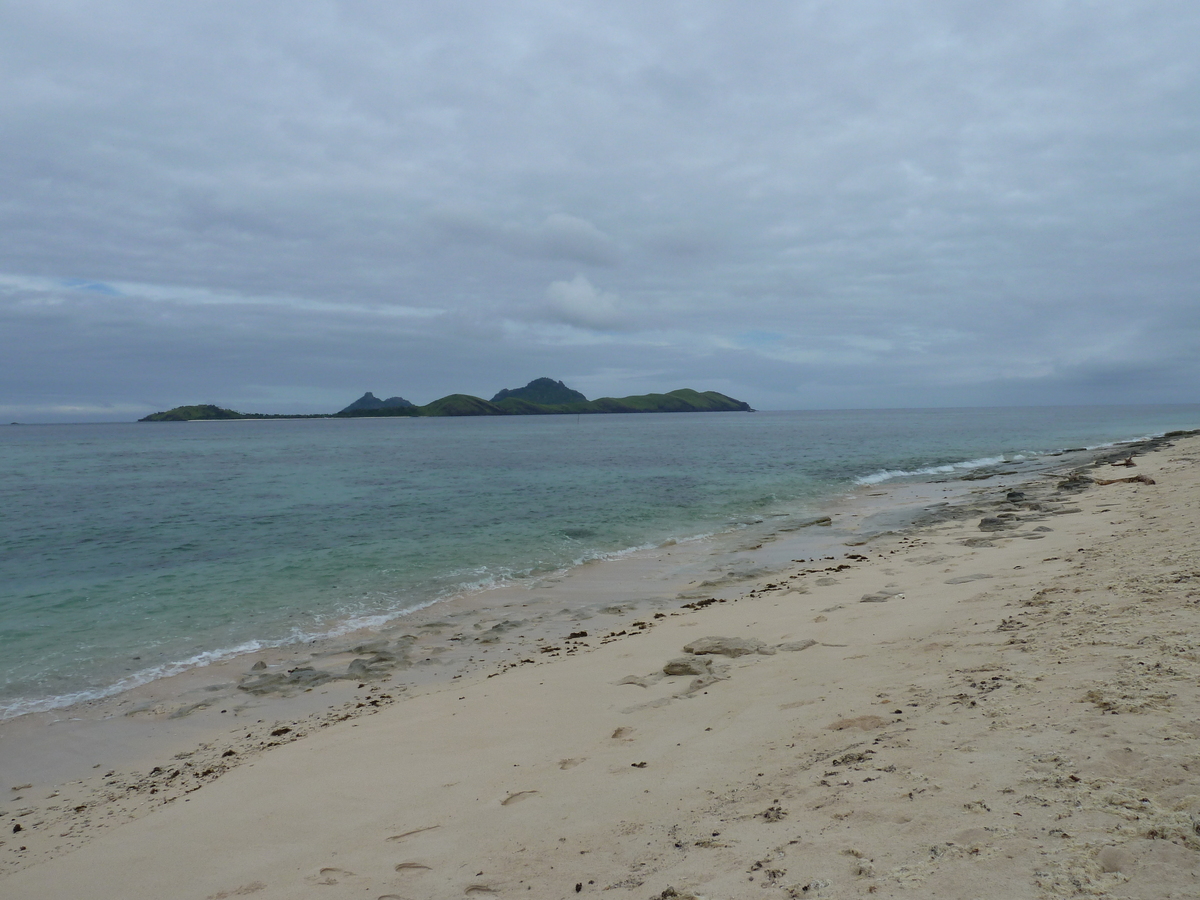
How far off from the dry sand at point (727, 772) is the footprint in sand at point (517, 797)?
85 mm

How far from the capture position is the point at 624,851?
4590mm

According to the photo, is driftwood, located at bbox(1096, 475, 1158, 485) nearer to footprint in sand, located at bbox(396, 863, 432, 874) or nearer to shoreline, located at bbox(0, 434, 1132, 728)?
shoreline, located at bbox(0, 434, 1132, 728)

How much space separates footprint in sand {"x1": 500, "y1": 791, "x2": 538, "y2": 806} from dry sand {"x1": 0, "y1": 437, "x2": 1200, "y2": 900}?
0.28 ft

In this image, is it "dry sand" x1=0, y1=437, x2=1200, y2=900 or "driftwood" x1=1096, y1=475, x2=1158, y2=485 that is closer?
"dry sand" x1=0, y1=437, x2=1200, y2=900

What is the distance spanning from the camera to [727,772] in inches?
217

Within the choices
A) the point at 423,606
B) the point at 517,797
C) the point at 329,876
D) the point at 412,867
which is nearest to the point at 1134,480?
the point at 423,606

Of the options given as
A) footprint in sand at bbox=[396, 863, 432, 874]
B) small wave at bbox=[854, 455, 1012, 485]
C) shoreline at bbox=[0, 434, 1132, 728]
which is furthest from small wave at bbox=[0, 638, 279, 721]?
small wave at bbox=[854, 455, 1012, 485]

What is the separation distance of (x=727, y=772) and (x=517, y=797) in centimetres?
190

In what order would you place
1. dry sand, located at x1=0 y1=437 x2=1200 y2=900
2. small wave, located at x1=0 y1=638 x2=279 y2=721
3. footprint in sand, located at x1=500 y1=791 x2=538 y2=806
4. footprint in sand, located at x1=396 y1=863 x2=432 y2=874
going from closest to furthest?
dry sand, located at x1=0 y1=437 x2=1200 y2=900 < footprint in sand, located at x1=396 y1=863 x2=432 y2=874 < footprint in sand, located at x1=500 y1=791 x2=538 y2=806 < small wave, located at x1=0 y1=638 x2=279 y2=721

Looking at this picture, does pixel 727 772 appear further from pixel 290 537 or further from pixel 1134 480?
pixel 1134 480

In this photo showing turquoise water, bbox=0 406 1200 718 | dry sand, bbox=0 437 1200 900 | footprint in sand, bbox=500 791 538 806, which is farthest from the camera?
turquoise water, bbox=0 406 1200 718

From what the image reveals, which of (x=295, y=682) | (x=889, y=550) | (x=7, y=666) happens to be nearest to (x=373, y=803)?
(x=295, y=682)

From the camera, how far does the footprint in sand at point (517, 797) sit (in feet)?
19.0

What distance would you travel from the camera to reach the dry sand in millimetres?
3816
